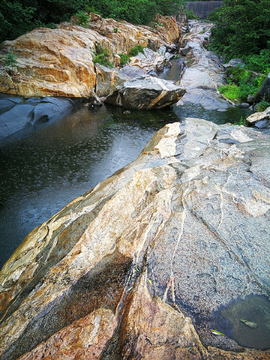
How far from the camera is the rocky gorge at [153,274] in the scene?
1673mm

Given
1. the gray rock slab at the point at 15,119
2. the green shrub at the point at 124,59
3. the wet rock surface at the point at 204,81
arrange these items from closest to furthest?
the gray rock slab at the point at 15,119 → the wet rock surface at the point at 204,81 → the green shrub at the point at 124,59

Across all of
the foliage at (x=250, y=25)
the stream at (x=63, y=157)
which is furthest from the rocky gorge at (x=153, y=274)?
the foliage at (x=250, y=25)

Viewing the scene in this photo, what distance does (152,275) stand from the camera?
206 cm

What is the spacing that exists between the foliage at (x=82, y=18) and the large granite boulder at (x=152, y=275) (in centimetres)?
Result: 1629

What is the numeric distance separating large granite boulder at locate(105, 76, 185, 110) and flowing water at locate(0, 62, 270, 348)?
0.64 metres

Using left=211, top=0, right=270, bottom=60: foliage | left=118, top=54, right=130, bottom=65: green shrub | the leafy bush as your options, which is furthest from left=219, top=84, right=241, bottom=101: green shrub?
left=118, top=54, right=130, bottom=65: green shrub

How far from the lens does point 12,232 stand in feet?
14.5

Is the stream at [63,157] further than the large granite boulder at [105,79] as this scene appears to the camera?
No

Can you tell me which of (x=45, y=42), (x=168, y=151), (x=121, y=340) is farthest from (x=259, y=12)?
(x=121, y=340)

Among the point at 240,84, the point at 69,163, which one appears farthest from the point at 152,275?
the point at 240,84

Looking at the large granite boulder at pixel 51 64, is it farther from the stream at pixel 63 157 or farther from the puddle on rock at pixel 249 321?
the puddle on rock at pixel 249 321

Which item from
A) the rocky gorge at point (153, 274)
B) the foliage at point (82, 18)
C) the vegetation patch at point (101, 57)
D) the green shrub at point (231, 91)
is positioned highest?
the foliage at point (82, 18)

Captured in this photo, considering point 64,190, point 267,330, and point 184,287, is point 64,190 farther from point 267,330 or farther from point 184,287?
point 267,330

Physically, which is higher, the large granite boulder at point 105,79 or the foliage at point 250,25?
the foliage at point 250,25
